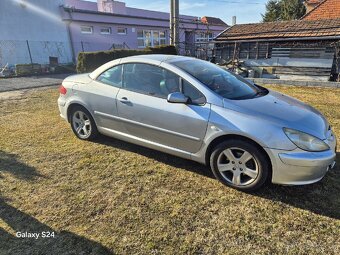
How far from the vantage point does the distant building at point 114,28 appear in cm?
2010

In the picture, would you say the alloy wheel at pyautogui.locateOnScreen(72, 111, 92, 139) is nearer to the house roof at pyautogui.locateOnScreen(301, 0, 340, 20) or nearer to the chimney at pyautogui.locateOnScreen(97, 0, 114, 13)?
the house roof at pyautogui.locateOnScreen(301, 0, 340, 20)

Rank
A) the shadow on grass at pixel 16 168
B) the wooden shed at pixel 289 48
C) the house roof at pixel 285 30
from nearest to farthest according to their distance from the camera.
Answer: the shadow on grass at pixel 16 168 → the wooden shed at pixel 289 48 → the house roof at pixel 285 30

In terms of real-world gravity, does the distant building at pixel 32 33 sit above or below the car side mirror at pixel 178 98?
above

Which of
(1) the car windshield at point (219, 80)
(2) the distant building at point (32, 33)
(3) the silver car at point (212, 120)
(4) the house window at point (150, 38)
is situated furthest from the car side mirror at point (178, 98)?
(4) the house window at point (150, 38)

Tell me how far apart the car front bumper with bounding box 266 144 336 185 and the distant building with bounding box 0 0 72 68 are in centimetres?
1842

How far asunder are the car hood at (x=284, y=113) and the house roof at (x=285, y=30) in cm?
1208

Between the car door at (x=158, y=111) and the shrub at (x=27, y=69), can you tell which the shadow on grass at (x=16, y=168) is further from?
the shrub at (x=27, y=69)

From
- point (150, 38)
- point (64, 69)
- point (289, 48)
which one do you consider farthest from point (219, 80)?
point (150, 38)

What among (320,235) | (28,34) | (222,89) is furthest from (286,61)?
(28,34)

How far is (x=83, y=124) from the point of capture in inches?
179

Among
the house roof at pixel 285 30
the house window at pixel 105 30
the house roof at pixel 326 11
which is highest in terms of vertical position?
the house roof at pixel 326 11

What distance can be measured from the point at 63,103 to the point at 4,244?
9.05ft

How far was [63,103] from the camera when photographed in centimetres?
463

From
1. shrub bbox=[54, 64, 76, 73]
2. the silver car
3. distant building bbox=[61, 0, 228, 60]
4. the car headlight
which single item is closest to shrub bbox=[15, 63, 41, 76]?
shrub bbox=[54, 64, 76, 73]
